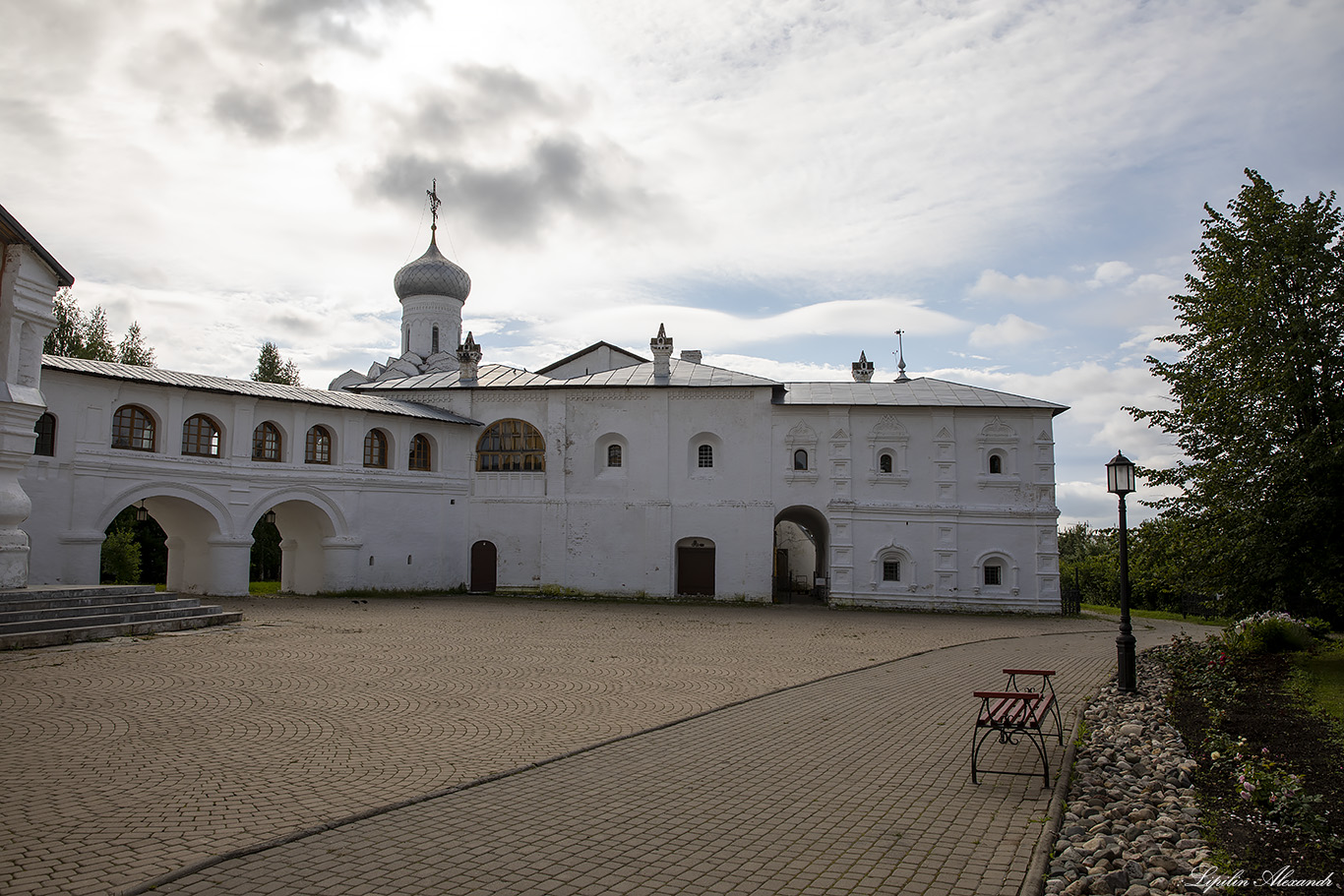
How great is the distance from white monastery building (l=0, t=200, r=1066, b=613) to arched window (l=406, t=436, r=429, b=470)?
73 mm

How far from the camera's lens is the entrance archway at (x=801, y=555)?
28.5 metres

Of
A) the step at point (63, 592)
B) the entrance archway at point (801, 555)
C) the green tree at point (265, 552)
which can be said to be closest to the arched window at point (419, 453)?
the entrance archway at point (801, 555)

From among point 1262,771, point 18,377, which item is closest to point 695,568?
point 18,377

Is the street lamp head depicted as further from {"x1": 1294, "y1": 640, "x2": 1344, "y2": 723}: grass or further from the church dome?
the church dome

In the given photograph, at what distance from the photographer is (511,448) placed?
29.2 metres

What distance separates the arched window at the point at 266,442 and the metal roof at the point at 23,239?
9.36m

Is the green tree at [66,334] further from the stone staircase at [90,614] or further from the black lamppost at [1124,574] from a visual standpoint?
the black lamppost at [1124,574]

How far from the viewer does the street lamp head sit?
1168cm

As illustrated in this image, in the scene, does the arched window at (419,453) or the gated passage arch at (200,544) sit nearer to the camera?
the gated passage arch at (200,544)

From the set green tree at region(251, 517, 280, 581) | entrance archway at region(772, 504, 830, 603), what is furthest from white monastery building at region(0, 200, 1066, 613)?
green tree at region(251, 517, 280, 581)

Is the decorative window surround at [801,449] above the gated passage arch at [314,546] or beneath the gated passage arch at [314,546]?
above

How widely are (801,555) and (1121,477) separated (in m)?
26.5

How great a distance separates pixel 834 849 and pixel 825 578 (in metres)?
23.2

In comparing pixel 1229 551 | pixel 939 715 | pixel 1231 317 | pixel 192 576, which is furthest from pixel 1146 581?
pixel 192 576
